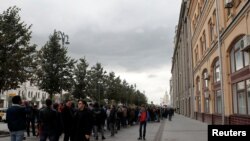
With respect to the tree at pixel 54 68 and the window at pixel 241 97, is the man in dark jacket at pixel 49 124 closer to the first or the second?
the window at pixel 241 97

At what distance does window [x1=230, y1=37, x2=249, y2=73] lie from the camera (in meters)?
17.8

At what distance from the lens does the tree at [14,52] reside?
18812 mm

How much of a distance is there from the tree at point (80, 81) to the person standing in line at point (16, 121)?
100ft

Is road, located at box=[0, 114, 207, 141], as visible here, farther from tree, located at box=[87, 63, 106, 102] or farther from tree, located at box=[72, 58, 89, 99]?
tree, located at box=[87, 63, 106, 102]

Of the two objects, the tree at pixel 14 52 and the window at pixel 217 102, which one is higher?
the tree at pixel 14 52

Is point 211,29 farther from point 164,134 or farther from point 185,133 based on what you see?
point 164,134

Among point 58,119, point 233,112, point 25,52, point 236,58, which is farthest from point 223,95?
point 58,119

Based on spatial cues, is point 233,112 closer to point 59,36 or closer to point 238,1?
point 238,1

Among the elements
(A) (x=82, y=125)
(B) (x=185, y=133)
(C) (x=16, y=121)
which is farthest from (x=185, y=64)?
(C) (x=16, y=121)

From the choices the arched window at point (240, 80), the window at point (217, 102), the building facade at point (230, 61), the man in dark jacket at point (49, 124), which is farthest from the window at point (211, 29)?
the man in dark jacket at point (49, 124)

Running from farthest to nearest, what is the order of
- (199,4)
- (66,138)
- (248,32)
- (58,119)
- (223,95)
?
1. (199,4)
2. (223,95)
3. (248,32)
4. (66,138)
5. (58,119)

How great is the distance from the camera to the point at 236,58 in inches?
788

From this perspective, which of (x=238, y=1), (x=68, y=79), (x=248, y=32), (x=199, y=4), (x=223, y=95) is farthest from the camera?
(x=199, y=4)

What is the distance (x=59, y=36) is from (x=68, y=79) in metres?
3.95
